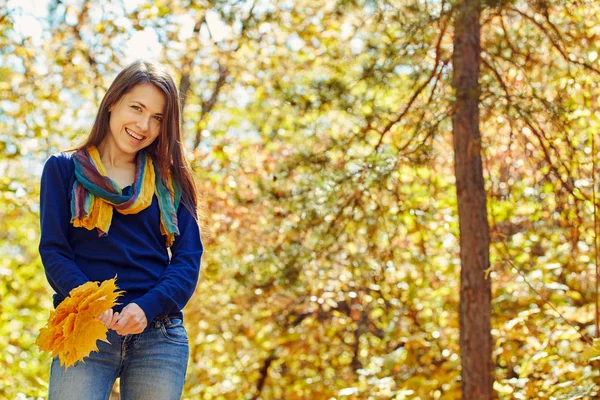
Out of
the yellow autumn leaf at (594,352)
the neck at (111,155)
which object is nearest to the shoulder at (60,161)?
the neck at (111,155)

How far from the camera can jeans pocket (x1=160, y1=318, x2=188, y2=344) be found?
2.14 m

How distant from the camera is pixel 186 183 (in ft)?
7.93

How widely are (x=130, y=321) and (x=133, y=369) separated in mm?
180

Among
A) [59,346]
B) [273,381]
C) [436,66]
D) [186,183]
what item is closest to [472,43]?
[436,66]

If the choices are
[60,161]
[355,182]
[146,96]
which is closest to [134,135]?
[146,96]

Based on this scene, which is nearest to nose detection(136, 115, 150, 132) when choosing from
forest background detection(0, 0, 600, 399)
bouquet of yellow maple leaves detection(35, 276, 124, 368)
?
forest background detection(0, 0, 600, 399)

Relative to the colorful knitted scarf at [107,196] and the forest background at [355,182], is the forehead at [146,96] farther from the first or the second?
the forest background at [355,182]

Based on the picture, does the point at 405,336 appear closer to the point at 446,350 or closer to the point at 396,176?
the point at 446,350

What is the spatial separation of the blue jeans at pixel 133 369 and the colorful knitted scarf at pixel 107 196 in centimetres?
29

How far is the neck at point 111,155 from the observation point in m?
2.32

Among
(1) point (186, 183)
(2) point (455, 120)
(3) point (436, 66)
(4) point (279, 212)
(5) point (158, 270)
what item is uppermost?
(3) point (436, 66)

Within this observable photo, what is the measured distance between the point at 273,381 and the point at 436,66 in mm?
3596

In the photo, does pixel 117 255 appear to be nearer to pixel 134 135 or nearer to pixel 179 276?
pixel 179 276

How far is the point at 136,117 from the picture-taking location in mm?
2275
